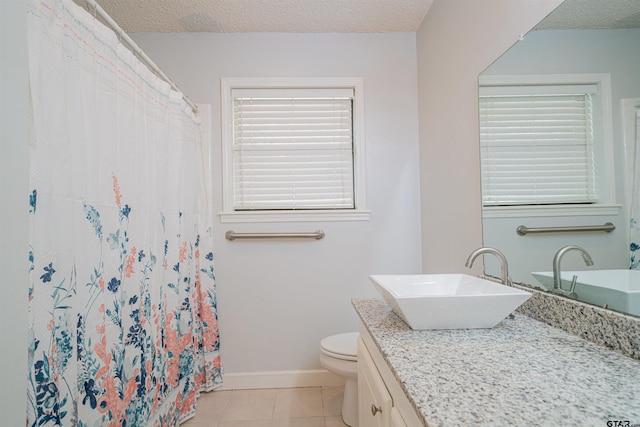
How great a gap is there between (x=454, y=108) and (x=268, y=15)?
127cm

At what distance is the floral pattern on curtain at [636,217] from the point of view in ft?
2.40

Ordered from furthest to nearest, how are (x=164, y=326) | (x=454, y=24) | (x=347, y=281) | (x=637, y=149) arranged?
(x=347, y=281)
(x=454, y=24)
(x=164, y=326)
(x=637, y=149)

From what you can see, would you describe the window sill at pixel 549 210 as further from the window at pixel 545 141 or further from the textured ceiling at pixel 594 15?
the textured ceiling at pixel 594 15

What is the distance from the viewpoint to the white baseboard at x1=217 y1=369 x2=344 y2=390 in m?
2.04

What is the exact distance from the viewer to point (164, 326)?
1.48 metres

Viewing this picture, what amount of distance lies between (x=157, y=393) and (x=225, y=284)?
770mm

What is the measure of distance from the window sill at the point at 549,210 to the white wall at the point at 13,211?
1348 mm

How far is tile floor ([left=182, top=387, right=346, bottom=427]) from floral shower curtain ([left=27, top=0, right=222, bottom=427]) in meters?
0.17

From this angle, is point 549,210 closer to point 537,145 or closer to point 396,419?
point 537,145

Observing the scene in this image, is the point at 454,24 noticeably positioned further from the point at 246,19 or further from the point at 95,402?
the point at 95,402

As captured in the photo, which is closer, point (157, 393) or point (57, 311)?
point (57, 311)

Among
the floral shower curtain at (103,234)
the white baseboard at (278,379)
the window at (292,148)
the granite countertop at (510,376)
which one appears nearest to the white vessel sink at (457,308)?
the granite countertop at (510,376)

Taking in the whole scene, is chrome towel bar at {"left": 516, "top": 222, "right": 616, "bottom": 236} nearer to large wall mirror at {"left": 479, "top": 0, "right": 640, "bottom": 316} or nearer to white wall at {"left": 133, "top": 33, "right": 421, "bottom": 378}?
large wall mirror at {"left": 479, "top": 0, "right": 640, "bottom": 316}

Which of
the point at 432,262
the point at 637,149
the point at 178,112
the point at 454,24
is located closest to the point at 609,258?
the point at 637,149
